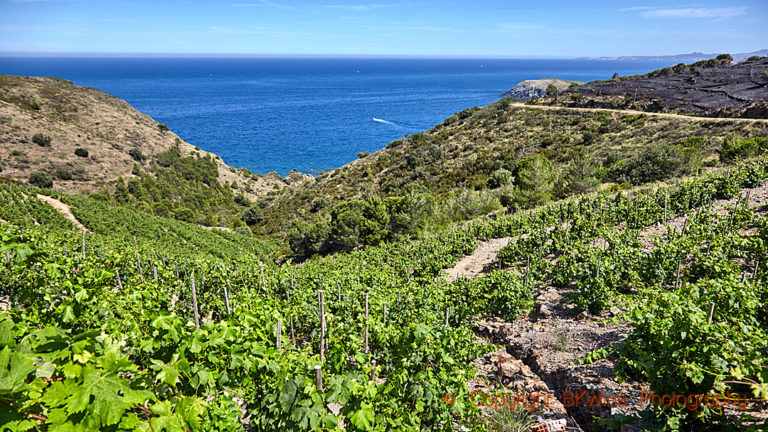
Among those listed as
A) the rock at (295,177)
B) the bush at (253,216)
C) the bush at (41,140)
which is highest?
the bush at (41,140)

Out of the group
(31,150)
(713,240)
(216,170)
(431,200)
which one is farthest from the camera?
(216,170)

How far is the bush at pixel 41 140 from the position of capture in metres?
45.4

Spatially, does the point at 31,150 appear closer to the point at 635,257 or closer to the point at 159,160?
the point at 159,160

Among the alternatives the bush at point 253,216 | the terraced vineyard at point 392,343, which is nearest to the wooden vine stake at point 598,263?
the terraced vineyard at point 392,343

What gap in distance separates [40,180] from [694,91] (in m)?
82.0

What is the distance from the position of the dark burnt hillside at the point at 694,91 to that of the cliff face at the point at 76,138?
53494mm

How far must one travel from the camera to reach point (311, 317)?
7.82m

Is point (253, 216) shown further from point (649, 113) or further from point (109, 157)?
point (649, 113)

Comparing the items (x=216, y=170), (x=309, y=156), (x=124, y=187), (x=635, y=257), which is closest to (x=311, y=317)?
(x=635, y=257)

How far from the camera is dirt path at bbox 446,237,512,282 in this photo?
46.1ft

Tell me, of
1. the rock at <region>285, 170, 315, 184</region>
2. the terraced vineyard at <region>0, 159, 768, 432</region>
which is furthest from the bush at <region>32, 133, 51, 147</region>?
the terraced vineyard at <region>0, 159, 768, 432</region>

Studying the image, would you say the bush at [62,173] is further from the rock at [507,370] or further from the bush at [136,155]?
the rock at [507,370]

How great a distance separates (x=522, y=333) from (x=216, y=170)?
203ft

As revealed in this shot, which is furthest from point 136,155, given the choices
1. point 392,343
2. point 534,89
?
point 534,89
